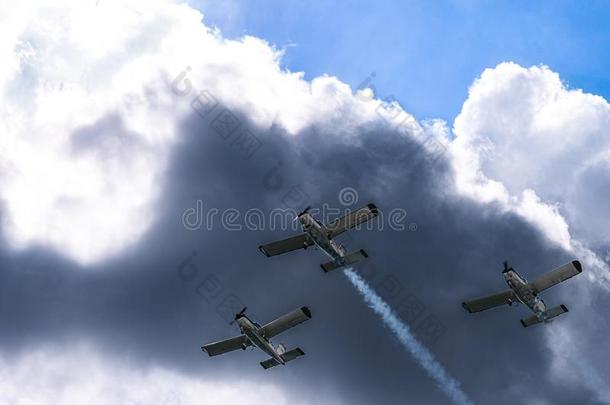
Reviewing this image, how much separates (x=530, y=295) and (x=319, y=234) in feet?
93.5

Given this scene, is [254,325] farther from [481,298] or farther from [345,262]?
[481,298]

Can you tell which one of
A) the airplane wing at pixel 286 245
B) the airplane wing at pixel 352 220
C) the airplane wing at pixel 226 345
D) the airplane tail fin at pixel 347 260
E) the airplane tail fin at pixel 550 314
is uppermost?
the airplane wing at pixel 286 245

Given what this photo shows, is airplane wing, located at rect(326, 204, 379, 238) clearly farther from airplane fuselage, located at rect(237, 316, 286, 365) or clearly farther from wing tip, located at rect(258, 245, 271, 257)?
airplane fuselage, located at rect(237, 316, 286, 365)

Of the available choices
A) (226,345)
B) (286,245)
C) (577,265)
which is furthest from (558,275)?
(226,345)

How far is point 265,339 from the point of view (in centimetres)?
12375

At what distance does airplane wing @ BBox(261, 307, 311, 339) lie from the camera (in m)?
120

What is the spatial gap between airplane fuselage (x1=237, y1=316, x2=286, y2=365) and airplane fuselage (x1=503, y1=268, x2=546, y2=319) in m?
32.4

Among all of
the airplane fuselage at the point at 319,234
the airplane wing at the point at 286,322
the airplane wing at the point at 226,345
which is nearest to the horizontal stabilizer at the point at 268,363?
the airplane wing at the point at 226,345

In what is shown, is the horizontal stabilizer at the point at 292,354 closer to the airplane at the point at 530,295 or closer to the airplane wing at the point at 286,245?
the airplane wing at the point at 286,245

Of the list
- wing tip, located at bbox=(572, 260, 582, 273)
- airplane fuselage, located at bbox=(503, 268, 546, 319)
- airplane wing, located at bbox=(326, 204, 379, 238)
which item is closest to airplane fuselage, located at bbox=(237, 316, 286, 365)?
airplane wing, located at bbox=(326, 204, 379, 238)

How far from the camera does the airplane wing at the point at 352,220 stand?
11569 cm

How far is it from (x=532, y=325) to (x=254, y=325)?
122ft

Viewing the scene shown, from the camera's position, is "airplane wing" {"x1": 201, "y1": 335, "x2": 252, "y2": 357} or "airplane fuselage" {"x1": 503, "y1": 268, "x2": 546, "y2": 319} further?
"airplane wing" {"x1": 201, "y1": 335, "x2": 252, "y2": 357}

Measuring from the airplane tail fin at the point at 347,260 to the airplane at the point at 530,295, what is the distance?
16.6 m
